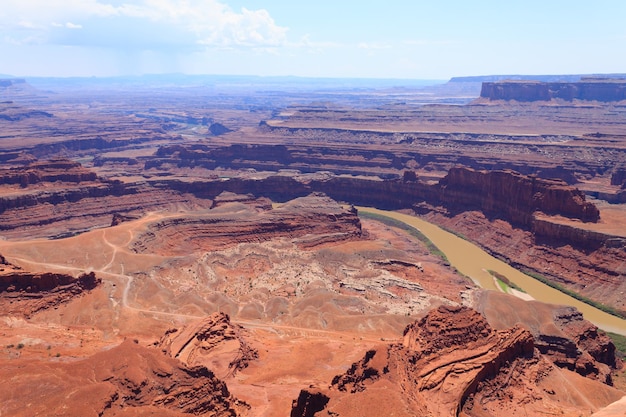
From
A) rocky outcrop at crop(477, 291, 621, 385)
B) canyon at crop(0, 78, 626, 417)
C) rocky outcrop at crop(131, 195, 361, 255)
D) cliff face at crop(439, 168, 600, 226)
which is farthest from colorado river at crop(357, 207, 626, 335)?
rocky outcrop at crop(131, 195, 361, 255)

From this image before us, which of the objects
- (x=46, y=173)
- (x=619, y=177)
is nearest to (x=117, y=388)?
(x=46, y=173)

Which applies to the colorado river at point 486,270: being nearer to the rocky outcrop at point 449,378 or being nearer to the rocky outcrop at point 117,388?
the rocky outcrop at point 449,378

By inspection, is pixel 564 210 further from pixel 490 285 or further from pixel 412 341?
pixel 412 341

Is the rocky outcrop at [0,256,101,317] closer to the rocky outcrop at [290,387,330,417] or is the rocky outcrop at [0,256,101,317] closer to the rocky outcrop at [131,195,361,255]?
the rocky outcrop at [131,195,361,255]

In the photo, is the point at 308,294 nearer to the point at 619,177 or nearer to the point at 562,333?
the point at 562,333

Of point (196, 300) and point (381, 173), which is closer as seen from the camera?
point (196, 300)

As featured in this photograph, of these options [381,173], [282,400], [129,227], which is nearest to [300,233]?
[129,227]
